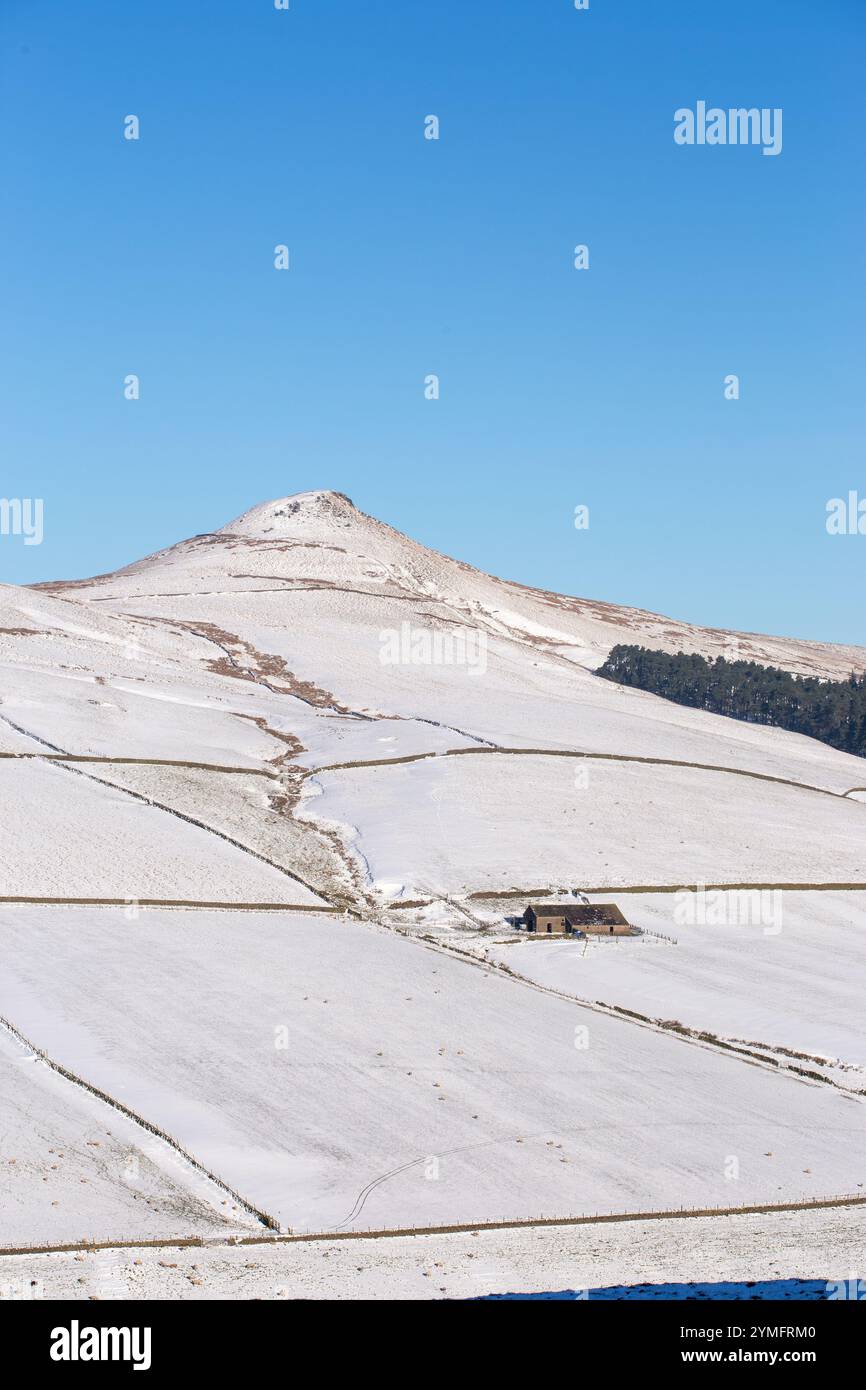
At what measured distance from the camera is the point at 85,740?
91312 mm

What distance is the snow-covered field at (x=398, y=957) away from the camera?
116ft

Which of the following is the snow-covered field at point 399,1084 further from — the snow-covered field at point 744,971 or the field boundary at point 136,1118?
the snow-covered field at point 744,971

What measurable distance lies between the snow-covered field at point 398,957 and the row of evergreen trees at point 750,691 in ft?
120

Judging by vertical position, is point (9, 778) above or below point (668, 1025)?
above

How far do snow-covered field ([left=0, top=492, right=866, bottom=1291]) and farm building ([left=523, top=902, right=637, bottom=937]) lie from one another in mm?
2201

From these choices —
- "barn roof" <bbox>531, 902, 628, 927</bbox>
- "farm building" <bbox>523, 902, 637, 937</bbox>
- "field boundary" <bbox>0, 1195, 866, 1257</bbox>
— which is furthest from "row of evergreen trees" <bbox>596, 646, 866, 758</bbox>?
"field boundary" <bbox>0, 1195, 866, 1257</bbox>

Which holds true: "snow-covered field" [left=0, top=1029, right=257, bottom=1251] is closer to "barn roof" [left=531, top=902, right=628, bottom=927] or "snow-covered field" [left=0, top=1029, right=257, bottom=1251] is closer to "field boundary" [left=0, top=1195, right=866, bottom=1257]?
"field boundary" [left=0, top=1195, right=866, bottom=1257]

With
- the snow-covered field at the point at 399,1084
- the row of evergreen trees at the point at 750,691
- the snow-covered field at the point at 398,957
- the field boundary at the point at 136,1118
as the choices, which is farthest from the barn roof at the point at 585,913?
the row of evergreen trees at the point at 750,691

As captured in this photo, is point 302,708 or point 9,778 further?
point 302,708

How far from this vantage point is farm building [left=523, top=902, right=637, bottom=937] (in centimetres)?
6359

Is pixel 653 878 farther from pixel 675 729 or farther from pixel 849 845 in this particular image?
pixel 675 729

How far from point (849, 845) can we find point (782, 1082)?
41.1m
